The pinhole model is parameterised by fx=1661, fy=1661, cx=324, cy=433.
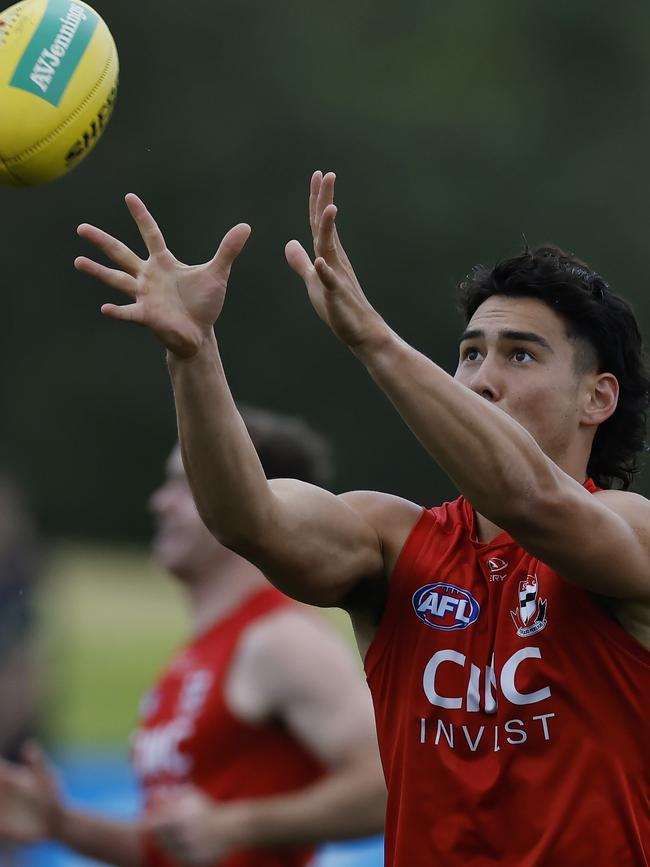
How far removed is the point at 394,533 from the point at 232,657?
167cm

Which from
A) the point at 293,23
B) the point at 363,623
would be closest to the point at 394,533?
the point at 363,623

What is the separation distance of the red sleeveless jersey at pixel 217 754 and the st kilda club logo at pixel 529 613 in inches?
70.7

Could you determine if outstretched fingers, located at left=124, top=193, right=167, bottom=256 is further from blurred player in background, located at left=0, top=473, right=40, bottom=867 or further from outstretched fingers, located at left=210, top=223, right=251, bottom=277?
blurred player in background, located at left=0, top=473, right=40, bottom=867

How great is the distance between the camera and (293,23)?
94.0 feet

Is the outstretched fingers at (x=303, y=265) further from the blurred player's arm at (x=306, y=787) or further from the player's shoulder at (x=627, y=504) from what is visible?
the blurred player's arm at (x=306, y=787)

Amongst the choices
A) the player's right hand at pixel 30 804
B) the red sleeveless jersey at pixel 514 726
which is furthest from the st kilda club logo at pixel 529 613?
the player's right hand at pixel 30 804

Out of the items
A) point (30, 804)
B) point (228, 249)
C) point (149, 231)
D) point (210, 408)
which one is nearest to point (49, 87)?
point (149, 231)

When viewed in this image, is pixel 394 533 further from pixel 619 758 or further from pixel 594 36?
pixel 594 36

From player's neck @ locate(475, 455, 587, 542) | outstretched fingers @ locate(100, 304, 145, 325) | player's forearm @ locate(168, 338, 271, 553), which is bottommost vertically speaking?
player's forearm @ locate(168, 338, 271, 553)

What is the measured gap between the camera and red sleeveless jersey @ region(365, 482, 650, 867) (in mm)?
3861

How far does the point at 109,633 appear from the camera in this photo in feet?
59.7

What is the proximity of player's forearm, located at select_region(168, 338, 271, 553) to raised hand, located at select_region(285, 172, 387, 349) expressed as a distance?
29cm

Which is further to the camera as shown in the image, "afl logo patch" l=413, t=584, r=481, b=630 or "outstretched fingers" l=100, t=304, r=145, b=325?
"afl logo patch" l=413, t=584, r=481, b=630

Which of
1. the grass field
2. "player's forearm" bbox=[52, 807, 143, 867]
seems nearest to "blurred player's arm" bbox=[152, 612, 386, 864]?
"player's forearm" bbox=[52, 807, 143, 867]
